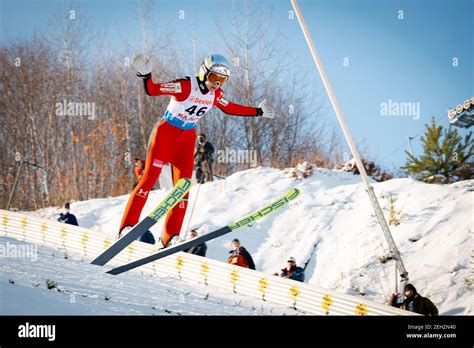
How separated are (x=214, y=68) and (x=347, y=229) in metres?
5.47

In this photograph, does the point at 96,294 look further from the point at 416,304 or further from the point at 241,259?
the point at 416,304

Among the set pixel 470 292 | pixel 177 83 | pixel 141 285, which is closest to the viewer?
pixel 177 83

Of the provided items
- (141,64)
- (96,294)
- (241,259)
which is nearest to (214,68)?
(141,64)

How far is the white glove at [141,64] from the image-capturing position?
190 inches

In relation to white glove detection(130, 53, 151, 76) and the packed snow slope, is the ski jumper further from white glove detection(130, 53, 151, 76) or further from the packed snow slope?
the packed snow slope

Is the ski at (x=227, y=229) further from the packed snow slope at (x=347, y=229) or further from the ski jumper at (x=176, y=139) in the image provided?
the packed snow slope at (x=347, y=229)

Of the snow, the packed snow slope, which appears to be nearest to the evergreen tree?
the packed snow slope

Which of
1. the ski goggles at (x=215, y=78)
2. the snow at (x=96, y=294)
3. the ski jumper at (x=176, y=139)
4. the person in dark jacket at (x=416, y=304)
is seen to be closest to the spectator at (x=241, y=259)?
the snow at (x=96, y=294)

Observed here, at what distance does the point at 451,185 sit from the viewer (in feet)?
32.1

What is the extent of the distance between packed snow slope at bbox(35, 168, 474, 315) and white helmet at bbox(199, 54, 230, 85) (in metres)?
3.09

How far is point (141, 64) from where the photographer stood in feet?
15.9
